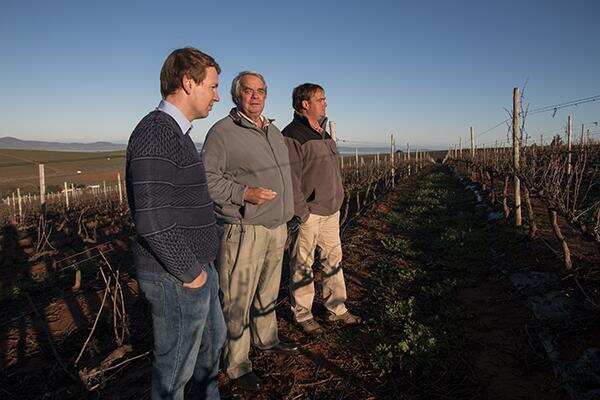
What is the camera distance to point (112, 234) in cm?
1245

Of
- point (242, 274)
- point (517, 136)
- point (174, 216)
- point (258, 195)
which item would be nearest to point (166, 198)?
point (174, 216)

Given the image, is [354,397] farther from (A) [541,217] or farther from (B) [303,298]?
(A) [541,217]

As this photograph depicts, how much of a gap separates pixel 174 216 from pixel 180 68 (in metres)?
0.62

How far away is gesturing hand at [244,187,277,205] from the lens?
8.07 feet

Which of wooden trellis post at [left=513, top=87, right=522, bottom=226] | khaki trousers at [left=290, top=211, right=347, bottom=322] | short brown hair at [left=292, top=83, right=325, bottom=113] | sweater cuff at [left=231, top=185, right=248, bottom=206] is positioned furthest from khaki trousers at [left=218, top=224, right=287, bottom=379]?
wooden trellis post at [left=513, top=87, right=522, bottom=226]

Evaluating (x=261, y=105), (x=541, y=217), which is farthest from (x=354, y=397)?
(x=541, y=217)

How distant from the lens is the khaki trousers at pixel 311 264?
360 cm

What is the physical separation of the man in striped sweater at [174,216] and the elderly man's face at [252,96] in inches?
30.9

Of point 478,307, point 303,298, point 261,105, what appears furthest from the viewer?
point 478,307

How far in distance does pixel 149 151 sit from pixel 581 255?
5753mm

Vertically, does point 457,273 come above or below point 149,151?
below

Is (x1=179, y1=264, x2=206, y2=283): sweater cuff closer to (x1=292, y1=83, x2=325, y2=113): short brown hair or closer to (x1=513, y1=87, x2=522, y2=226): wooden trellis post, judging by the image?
(x1=292, y1=83, x2=325, y2=113): short brown hair

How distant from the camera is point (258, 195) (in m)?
2.46

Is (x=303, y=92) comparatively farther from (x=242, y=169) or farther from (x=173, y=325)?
(x=173, y=325)
